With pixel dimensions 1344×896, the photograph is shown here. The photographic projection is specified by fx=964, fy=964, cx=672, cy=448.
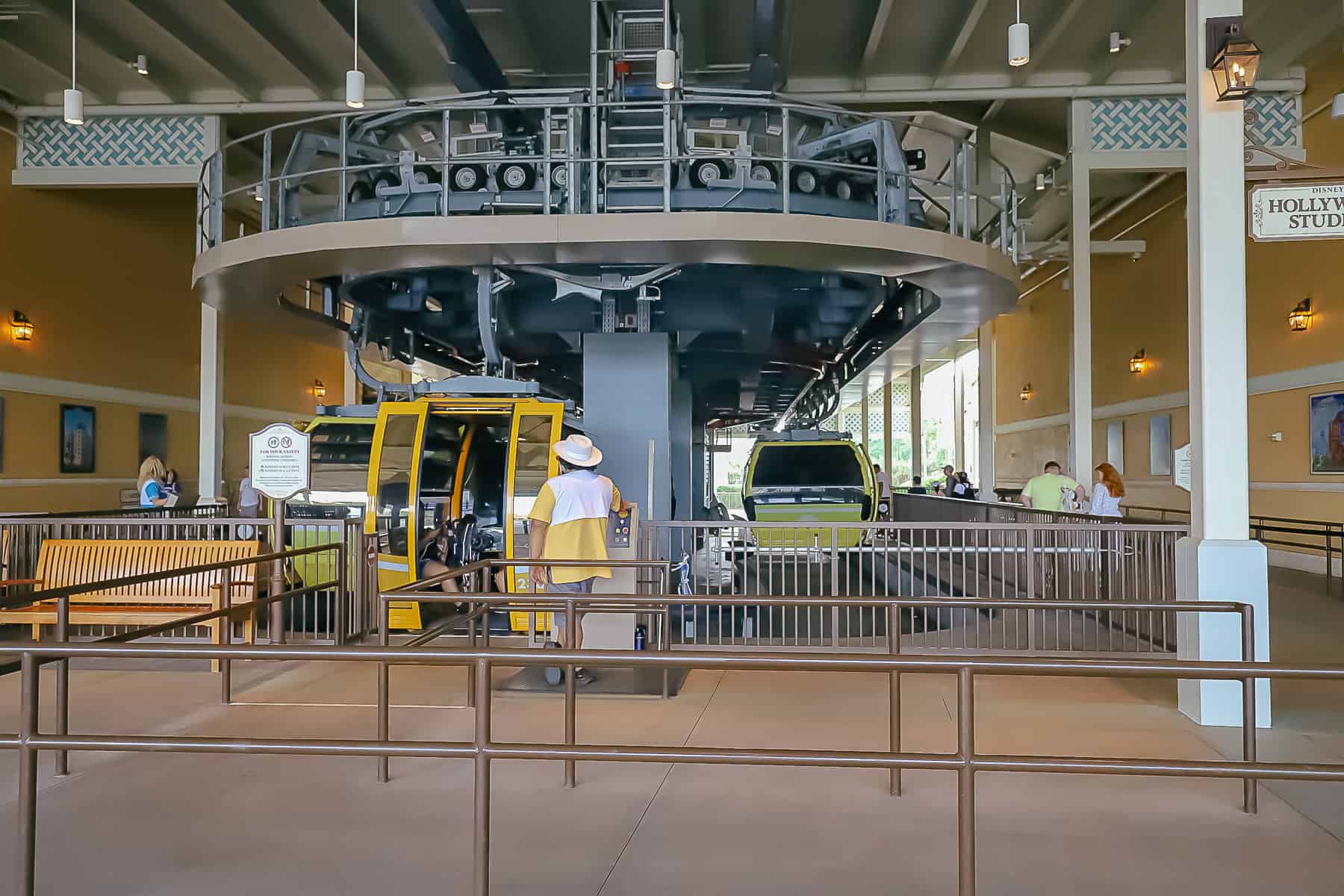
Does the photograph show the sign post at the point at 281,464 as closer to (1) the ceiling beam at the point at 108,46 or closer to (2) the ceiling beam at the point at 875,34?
(1) the ceiling beam at the point at 108,46

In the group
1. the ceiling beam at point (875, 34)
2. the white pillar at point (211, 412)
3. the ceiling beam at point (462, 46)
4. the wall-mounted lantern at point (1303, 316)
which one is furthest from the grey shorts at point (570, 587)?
the wall-mounted lantern at point (1303, 316)

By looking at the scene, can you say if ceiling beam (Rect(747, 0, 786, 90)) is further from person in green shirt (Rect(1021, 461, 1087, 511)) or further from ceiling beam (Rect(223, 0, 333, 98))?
ceiling beam (Rect(223, 0, 333, 98))

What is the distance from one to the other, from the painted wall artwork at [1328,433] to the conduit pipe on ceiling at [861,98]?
5326 millimetres

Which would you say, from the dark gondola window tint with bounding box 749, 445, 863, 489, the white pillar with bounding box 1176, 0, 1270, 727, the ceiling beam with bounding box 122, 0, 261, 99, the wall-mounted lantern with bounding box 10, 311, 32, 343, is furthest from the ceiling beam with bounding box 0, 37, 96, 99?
the white pillar with bounding box 1176, 0, 1270, 727

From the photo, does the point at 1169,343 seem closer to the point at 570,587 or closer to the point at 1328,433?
the point at 1328,433

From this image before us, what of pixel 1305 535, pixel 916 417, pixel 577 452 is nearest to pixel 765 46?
pixel 577 452

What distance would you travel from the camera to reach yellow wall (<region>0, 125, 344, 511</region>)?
54.8 ft

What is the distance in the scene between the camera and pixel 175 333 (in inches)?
874

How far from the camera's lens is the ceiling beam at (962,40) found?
1427 centimetres

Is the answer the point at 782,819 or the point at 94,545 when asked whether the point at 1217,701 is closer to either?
the point at 782,819

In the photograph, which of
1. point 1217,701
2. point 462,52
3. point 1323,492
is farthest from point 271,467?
point 1323,492

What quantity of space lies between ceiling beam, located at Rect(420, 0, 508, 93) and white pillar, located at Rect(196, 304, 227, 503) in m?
6.35

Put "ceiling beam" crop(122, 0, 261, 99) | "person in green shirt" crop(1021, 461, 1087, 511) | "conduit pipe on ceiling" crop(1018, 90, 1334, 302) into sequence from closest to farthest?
"person in green shirt" crop(1021, 461, 1087, 511) → "ceiling beam" crop(122, 0, 261, 99) → "conduit pipe on ceiling" crop(1018, 90, 1334, 302)

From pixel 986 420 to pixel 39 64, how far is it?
1800 cm
